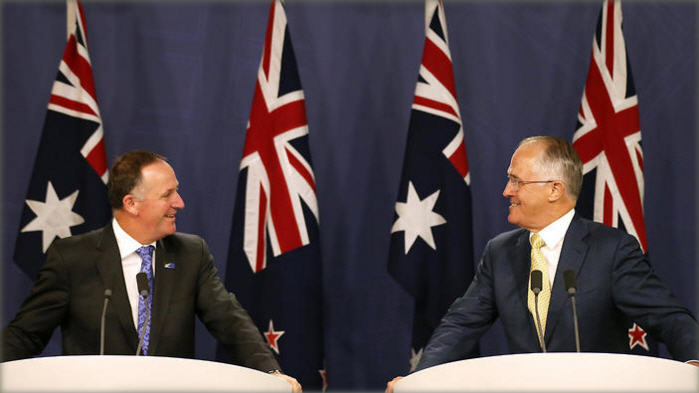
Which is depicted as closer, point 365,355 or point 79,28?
point 79,28

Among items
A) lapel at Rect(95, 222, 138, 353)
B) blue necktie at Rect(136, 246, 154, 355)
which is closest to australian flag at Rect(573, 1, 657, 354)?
blue necktie at Rect(136, 246, 154, 355)

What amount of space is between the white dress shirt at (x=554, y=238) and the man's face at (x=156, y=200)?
1.61 metres

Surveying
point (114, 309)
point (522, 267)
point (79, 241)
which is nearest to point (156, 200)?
point (79, 241)

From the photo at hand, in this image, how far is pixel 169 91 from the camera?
5793 millimetres

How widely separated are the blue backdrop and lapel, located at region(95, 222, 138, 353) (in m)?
2.00

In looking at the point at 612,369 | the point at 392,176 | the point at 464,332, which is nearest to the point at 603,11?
the point at 392,176

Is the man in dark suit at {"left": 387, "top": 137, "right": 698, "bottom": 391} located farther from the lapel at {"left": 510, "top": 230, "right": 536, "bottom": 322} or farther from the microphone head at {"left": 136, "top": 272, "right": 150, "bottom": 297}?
the microphone head at {"left": 136, "top": 272, "right": 150, "bottom": 297}

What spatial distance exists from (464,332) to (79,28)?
3.00m

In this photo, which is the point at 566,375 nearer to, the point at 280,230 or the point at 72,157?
the point at 280,230

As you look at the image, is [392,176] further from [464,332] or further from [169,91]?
[464,332]

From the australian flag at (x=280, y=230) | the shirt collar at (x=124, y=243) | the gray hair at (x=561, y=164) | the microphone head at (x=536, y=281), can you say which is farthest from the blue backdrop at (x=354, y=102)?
the microphone head at (x=536, y=281)

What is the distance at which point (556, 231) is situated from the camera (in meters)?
3.59

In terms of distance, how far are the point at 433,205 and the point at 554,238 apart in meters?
1.45

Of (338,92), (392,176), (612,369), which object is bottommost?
(612,369)
